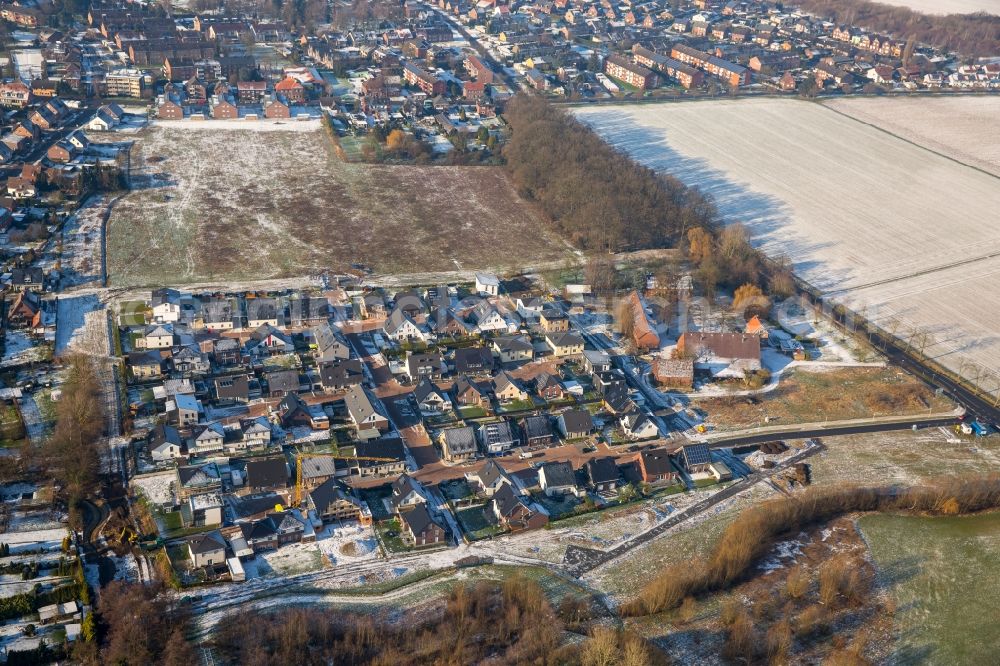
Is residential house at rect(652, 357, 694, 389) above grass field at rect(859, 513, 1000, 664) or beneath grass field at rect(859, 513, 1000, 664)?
above

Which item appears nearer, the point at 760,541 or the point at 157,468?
the point at 760,541

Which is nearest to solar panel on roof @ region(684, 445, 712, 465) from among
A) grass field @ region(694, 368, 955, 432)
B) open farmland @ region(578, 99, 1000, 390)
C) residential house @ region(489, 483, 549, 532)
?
grass field @ region(694, 368, 955, 432)

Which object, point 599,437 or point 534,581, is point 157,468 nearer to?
point 534,581

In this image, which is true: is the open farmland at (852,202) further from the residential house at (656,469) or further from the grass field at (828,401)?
the residential house at (656,469)

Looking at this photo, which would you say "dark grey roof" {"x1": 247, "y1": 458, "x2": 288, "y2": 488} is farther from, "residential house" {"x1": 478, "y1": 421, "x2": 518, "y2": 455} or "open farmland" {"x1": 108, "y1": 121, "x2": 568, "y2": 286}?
"open farmland" {"x1": 108, "y1": 121, "x2": 568, "y2": 286}

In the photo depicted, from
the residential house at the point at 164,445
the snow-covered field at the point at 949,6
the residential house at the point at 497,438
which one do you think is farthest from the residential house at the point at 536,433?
the snow-covered field at the point at 949,6

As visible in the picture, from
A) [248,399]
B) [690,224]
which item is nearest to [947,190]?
[690,224]
